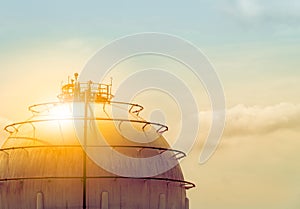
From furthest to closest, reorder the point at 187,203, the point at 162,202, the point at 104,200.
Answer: the point at 187,203, the point at 162,202, the point at 104,200

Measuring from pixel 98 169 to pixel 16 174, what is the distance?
425cm

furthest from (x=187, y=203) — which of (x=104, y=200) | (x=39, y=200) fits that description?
(x=39, y=200)

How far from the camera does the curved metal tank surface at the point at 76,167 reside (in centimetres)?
3925

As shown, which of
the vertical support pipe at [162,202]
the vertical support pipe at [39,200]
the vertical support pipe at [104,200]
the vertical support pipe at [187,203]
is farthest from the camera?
the vertical support pipe at [187,203]

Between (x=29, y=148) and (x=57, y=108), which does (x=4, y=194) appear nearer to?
(x=29, y=148)

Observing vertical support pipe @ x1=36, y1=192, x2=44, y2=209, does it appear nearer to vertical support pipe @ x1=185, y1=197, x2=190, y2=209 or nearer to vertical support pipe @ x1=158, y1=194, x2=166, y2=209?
vertical support pipe @ x1=158, y1=194, x2=166, y2=209

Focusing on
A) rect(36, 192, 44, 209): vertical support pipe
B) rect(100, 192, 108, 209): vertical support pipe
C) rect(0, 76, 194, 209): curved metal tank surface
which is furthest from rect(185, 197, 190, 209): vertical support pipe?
rect(36, 192, 44, 209): vertical support pipe

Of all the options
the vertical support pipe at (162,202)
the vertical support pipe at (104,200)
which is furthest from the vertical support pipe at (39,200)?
the vertical support pipe at (162,202)

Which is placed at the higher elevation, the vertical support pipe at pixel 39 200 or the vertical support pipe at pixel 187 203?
the vertical support pipe at pixel 39 200

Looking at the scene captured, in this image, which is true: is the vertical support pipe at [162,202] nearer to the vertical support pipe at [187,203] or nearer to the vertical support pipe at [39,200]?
the vertical support pipe at [187,203]

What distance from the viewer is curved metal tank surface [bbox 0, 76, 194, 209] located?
129 ft

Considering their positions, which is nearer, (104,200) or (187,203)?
(104,200)

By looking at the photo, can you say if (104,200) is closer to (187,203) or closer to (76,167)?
(76,167)

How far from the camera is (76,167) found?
39375mm
